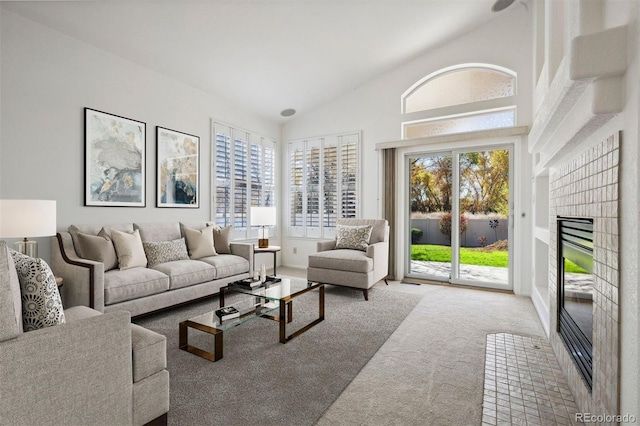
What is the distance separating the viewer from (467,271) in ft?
15.2

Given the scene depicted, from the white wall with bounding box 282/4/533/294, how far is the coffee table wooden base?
11.5 feet

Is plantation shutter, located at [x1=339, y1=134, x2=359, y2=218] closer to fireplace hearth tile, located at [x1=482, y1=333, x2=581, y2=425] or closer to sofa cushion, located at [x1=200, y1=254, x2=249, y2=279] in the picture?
sofa cushion, located at [x1=200, y1=254, x2=249, y2=279]

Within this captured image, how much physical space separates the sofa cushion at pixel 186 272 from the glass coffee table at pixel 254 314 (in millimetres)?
515

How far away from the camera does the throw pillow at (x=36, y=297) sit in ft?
4.12

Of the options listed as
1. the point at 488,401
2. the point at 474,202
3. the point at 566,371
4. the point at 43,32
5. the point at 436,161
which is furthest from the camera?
the point at 436,161

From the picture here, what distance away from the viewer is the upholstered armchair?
12.5 feet

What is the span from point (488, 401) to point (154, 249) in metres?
3.30

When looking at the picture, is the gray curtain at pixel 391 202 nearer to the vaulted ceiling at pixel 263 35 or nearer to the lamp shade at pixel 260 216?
the vaulted ceiling at pixel 263 35

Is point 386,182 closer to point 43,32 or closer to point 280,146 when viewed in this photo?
point 280,146

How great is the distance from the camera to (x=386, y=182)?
505 cm

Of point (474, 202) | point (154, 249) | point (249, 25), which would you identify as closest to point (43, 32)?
point (249, 25)

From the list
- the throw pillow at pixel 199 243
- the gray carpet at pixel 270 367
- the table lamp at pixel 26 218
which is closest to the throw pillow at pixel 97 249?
the table lamp at pixel 26 218

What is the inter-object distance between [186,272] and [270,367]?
164 centimetres

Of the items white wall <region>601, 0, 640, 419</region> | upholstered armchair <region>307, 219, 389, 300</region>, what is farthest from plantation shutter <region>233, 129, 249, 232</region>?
white wall <region>601, 0, 640, 419</region>
